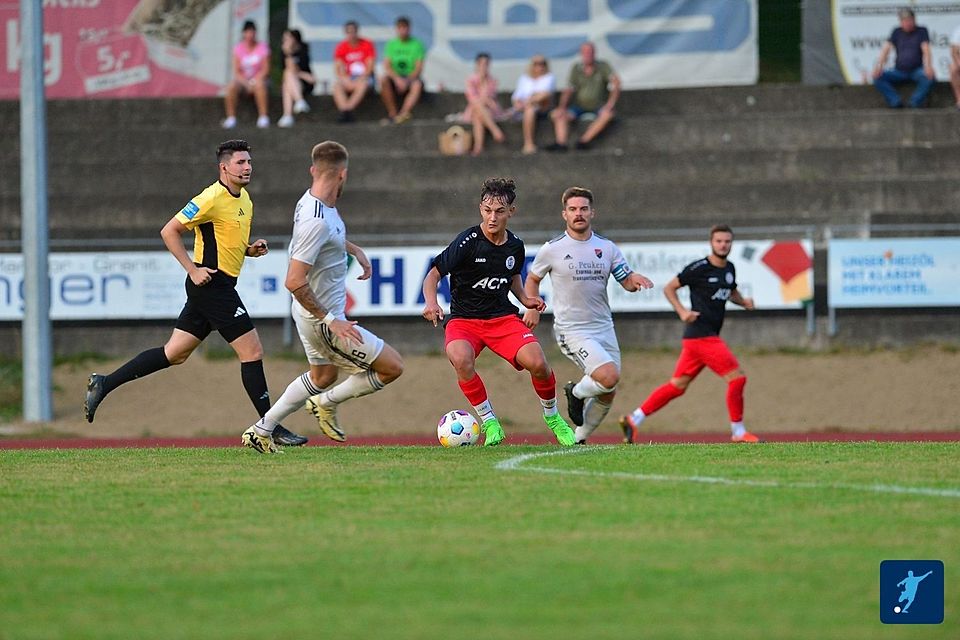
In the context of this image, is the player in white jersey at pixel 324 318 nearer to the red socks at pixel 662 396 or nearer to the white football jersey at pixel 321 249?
the white football jersey at pixel 321 249

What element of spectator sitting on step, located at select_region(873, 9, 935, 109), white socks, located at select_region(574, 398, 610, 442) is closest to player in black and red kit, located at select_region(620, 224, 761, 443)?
white socks, located at select_region(574, 398, 610, 442)

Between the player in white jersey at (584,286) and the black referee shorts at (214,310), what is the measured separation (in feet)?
7.81

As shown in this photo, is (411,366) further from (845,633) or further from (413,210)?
(845,633)

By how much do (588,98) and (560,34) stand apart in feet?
6.18

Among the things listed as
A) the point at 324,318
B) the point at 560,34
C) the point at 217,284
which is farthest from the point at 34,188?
the point at 560,34

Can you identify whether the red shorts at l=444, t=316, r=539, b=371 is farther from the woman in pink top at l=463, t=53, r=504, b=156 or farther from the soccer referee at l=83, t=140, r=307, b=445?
the woman in pink top at l=463, t=53, r=504, b=156

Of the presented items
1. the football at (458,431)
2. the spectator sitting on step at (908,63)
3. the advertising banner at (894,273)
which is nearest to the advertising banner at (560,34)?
the spectator sitting on step at (908,63)

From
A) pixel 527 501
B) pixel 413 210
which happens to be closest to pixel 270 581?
pixel 527 501

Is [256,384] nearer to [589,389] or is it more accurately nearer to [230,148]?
[230,148]

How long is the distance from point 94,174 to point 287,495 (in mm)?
16590

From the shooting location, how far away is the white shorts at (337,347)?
9469mm

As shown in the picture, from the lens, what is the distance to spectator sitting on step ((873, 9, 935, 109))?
73.5 feet

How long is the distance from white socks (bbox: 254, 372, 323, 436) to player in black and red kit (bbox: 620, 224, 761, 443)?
5114mm

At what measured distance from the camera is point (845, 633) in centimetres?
452
